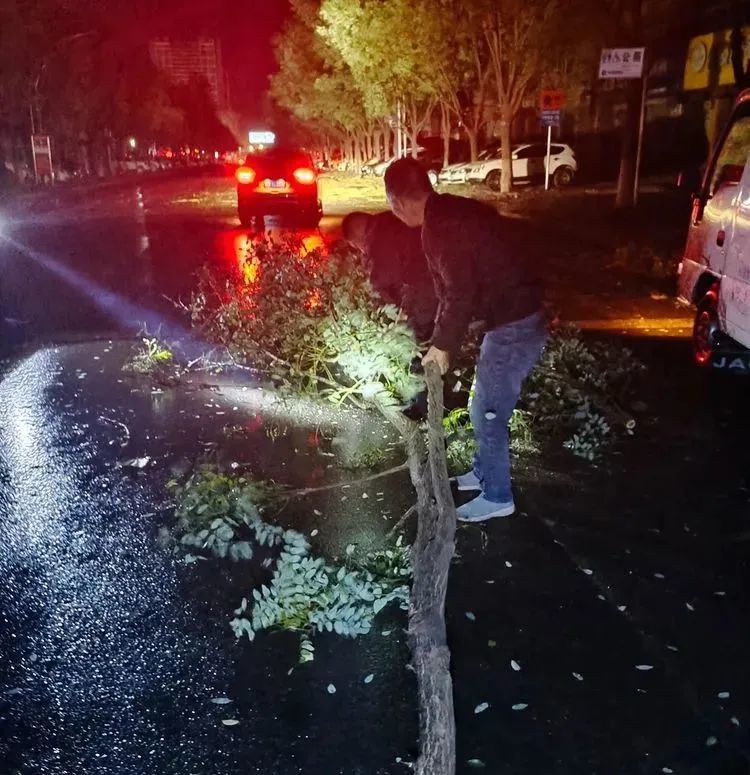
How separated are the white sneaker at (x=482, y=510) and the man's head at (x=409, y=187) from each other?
1.55 metres

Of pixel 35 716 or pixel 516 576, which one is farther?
pixel 516 576

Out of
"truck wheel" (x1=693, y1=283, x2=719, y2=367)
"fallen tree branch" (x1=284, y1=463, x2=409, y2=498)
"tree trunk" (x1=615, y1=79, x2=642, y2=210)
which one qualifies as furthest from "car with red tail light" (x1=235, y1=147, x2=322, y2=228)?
"fallen tree branch" (x1=284, y1=463, x2=409, y2=498)

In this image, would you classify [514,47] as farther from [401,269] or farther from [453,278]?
[453,278]

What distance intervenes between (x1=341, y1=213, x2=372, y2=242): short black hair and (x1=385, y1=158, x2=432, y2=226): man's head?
1856 mm

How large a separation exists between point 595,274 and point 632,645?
31.9 ft

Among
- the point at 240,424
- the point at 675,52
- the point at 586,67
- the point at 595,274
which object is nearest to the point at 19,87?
the point at 586,67

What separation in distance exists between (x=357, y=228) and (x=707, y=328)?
3.24 m

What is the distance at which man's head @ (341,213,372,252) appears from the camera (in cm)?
609

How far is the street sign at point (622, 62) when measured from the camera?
1530 centimetres

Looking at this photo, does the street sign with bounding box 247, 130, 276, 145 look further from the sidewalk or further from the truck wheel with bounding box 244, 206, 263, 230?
the sidewalk

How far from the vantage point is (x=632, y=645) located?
3.35 m

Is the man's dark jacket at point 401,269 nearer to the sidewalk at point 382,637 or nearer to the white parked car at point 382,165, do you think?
the sidewalk at point 382,637

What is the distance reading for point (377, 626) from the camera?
3.49 meters

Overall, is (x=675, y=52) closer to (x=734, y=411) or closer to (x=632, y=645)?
(x=734, y=411)
